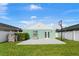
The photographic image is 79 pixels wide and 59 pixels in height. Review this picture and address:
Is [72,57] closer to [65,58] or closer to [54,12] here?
[65,58]

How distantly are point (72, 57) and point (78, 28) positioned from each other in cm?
250

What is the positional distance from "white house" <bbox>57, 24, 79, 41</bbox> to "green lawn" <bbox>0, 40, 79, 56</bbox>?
0.75 meters

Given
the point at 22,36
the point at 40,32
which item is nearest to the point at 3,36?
the point at 22,36

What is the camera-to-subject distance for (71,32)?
1055cm

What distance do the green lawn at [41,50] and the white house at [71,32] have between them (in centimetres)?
75

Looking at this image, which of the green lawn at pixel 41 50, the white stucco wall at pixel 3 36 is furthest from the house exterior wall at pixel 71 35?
the white stucco wall at pixel 3 36

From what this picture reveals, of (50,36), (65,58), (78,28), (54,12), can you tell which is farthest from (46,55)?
(50,36)

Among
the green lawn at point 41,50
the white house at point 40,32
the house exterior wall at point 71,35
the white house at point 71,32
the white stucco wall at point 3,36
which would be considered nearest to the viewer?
the green lawn at point 41,50

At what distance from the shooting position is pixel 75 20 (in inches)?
349

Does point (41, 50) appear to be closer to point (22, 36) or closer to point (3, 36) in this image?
point (22, 36)

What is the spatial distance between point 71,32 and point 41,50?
9.07 feet

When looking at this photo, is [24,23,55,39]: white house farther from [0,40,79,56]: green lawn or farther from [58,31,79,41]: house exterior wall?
[0,40,79,56]: green lawn

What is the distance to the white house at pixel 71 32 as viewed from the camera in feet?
31.6

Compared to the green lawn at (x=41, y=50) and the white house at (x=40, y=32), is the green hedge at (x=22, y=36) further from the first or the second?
the green lawn at (x=41, y=50)
